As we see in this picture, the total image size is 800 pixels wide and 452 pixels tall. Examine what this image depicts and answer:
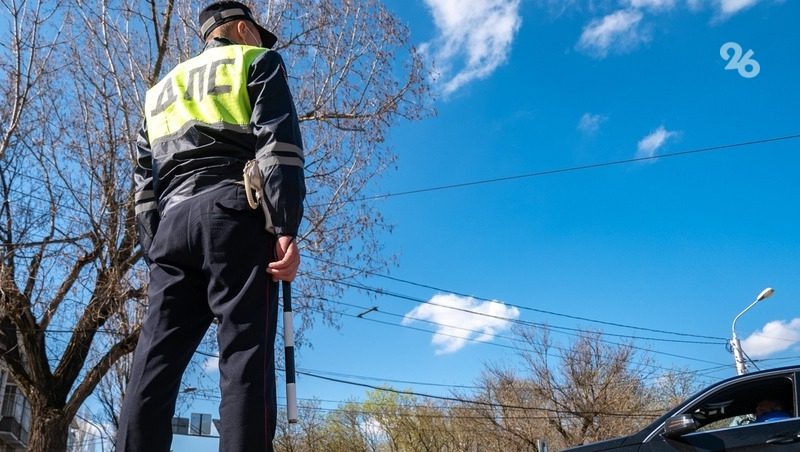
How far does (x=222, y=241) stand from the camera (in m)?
2.46

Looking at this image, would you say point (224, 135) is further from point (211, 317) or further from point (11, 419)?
point (11, 419)

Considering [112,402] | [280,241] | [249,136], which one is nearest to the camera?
[280,241]

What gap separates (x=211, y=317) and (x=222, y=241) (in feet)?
1.28

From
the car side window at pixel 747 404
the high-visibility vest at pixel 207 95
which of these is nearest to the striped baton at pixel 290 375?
the high-visibility vest at pixel 207 95

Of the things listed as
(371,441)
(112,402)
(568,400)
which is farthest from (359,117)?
(371,441)

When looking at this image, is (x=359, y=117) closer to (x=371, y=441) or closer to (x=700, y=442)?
(x=700, y=442)

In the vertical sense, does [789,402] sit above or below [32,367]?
below

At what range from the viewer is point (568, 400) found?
3688 cm

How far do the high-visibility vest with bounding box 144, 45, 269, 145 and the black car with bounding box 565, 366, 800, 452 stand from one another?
407cm

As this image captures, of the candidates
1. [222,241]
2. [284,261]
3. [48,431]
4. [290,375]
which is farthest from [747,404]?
[48,431]

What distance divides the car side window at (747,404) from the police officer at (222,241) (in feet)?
13.3

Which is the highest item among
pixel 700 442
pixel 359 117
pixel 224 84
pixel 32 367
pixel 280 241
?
pixel 359 117

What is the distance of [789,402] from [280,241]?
4549mm

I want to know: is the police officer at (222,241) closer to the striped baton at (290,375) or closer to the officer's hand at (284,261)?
the officer's hand at (284,261)
